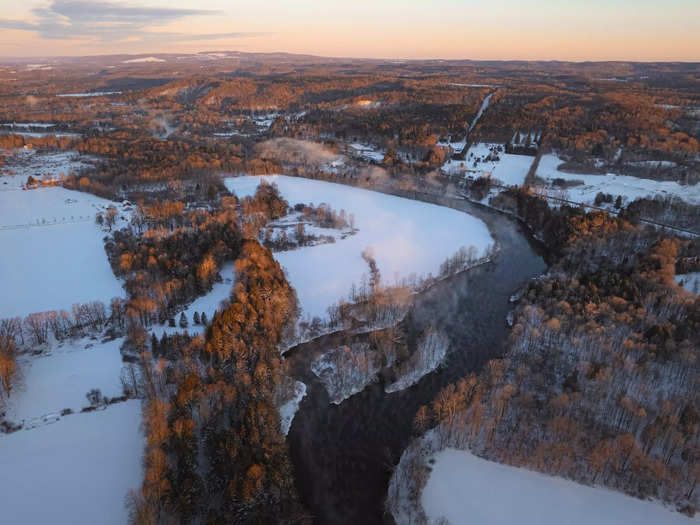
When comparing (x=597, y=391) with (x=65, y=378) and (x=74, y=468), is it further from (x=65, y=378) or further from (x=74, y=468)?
(x=65, y=378)

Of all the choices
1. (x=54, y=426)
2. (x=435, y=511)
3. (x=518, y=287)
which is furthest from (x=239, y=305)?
(x=518, y=287)

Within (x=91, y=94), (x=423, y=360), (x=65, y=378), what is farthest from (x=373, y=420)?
(x=91, y=94)

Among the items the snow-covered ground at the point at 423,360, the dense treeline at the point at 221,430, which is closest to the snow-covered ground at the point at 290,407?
the dense treeline at the point at 221,430

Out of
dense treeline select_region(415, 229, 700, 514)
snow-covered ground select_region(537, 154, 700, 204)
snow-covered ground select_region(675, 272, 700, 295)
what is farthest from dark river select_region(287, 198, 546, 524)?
snow-covered ground select_region(537, 154, 700, 204)

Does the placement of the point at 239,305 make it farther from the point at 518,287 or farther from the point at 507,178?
the point at 507,178

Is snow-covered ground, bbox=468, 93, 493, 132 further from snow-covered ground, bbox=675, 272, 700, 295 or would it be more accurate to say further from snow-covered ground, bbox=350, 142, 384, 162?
snow-covered ground, bbox=675, 272, 700, 295
